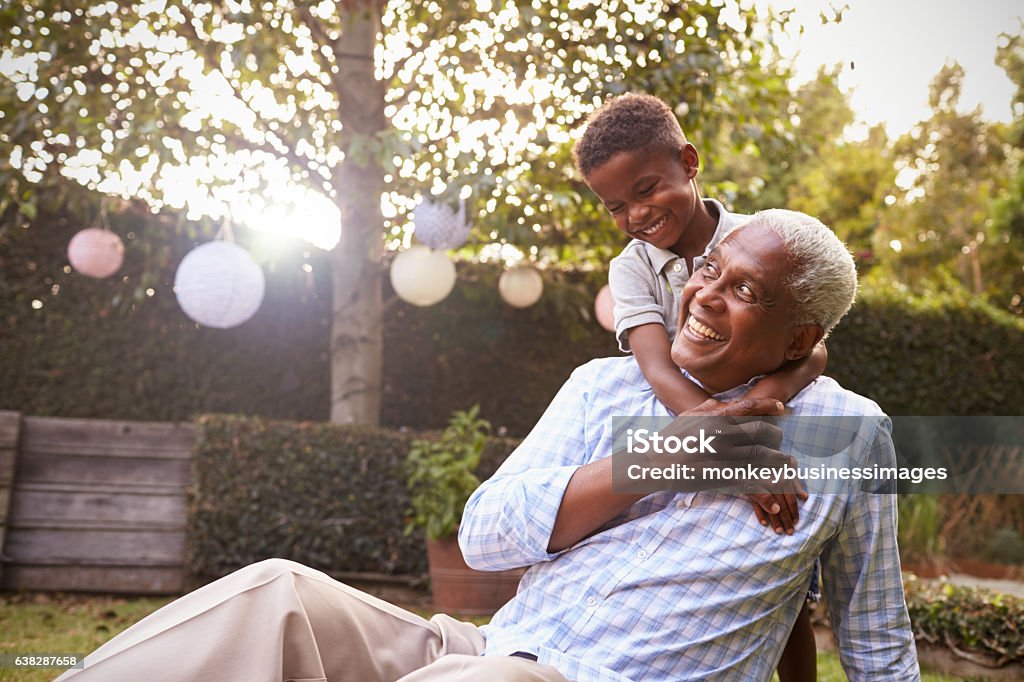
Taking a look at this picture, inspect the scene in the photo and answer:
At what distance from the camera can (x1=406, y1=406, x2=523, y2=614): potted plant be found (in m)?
5.35

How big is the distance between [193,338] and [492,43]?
3368 mm

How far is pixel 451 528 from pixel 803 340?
3.88 m

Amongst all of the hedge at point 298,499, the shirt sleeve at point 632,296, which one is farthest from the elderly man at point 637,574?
the hedge at point 298,499

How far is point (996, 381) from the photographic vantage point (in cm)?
912

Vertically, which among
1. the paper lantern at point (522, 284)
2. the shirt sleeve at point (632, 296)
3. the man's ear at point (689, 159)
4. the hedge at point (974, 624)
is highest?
the man's ear at point (689, 159)

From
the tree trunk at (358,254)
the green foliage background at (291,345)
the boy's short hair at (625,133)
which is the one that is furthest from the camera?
the green foliage background at (291,345)

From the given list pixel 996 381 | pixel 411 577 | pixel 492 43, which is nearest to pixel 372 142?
pixel 492 43

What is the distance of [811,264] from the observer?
67.8 inches

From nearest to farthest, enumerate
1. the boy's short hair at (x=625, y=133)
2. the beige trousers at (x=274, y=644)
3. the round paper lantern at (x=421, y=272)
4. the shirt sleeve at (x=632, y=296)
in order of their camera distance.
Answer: the beige trousers at (x=274, y=644)
the shirt sleeve at (x=632, y=296)
the boy's short hair at (x=625, y=133)
the round paper lantern at (x=421, y=272)

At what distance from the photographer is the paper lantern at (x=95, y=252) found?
598 centimetres

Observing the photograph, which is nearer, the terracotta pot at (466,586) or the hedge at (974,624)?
the hedge at (974,624)

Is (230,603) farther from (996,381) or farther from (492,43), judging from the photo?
(996,381)

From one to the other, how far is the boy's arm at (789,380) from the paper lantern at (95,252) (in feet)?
18.0

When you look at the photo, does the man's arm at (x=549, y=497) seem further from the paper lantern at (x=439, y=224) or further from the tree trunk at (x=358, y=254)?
the tree trunk at (x=358, y=254)
